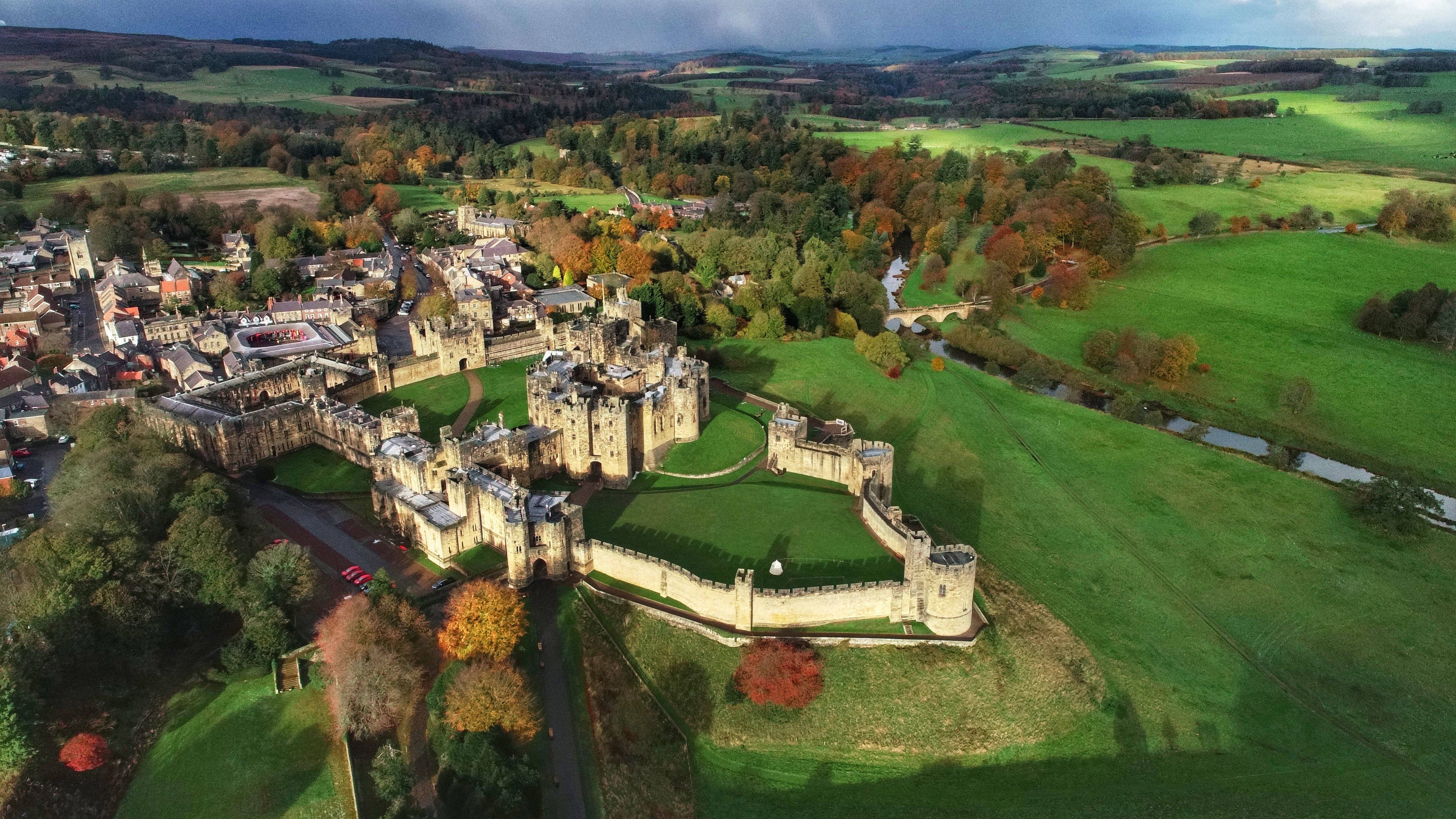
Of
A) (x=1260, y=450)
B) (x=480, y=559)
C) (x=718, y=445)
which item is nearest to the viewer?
(x=480, y=559)

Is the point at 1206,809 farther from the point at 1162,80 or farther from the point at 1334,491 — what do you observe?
the point at 1162,80

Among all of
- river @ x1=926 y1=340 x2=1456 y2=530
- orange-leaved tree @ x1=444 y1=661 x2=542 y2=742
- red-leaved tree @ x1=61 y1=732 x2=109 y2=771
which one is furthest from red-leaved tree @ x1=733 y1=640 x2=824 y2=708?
river @ x1=926 y1=340 x2=1456 y2=530

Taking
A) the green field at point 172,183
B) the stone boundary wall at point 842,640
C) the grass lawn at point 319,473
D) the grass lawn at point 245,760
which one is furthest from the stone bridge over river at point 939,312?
the green field at point 172,183

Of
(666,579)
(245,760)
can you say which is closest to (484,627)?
(666,579)

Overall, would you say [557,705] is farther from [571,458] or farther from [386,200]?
[386,200]

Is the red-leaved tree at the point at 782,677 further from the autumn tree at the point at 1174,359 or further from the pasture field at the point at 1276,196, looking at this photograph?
the pasture field at the point at 1276,196

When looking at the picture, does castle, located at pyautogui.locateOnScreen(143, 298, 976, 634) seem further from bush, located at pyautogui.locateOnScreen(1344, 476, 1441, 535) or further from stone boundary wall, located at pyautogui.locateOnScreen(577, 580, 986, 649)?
bush, located at pyautogui.locateOnScreen(1344, 476, 1441, 535)

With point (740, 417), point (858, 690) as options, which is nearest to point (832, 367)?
point (740, 417)
